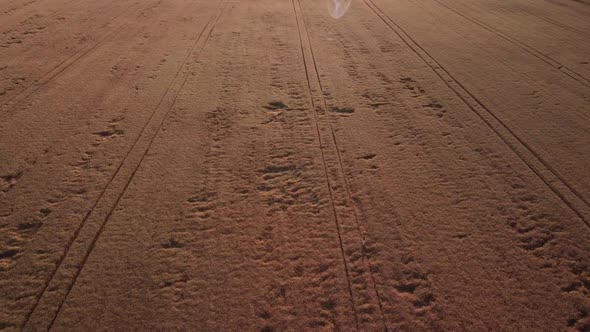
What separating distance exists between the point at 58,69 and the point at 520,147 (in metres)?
5.97

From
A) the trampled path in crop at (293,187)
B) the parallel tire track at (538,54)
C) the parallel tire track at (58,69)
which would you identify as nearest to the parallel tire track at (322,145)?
the trampled path in crop at (293,187)

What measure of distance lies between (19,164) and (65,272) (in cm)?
157

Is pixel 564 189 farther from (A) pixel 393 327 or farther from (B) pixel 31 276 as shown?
(B) pixel 31 276

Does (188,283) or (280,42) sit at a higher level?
(280,42)

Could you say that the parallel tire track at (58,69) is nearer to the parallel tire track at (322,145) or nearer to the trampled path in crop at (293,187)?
the trampled path in crop at (293,187)

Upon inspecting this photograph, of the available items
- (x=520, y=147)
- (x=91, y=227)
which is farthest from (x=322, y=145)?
(x=91, y=227)

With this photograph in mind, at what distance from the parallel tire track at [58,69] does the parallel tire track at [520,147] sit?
208 inches

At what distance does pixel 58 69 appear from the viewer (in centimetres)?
535

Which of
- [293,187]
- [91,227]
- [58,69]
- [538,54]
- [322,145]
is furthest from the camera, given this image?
[538,54]

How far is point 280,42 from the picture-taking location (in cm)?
643

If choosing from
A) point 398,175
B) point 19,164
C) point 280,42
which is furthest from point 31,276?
point 280,42

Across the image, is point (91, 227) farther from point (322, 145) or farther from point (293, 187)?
point (322, 145)

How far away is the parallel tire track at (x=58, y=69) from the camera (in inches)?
178

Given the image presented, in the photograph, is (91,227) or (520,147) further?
(520,147)
